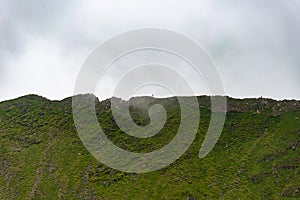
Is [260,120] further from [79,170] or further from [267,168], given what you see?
[79,170]

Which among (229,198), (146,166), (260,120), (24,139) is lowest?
(229,198)

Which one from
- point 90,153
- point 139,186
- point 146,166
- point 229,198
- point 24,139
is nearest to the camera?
point 229,198

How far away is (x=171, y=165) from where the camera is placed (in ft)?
486

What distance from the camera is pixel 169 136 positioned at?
164250 millimetres

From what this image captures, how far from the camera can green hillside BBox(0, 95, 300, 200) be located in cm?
13462

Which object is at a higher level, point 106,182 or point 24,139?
point 24,139

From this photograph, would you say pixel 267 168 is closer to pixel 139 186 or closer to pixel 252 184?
pixel 252 184

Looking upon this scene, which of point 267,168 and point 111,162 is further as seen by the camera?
point 111,162

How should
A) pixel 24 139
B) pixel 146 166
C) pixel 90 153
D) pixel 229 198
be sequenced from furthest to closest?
pixel 24 139 < pixel 90 153 < pixel 146 166 < pixel 229 198

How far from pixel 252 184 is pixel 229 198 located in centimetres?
1039

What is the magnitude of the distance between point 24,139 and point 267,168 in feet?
294

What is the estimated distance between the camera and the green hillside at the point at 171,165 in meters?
135

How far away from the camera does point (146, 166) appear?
148 metres

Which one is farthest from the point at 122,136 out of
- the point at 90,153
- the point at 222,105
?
the point at 222,105
